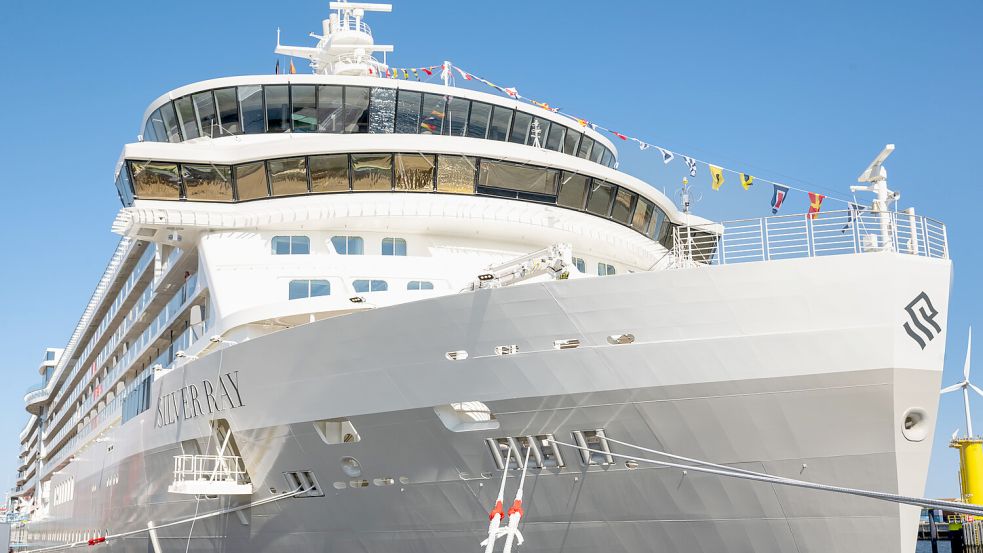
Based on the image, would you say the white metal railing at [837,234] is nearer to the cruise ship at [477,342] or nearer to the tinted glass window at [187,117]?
the cruise ship at [477,342]

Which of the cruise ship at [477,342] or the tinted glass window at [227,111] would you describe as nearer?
the cruise ship at [477,342]

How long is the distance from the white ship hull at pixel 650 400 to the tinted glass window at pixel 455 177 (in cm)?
482

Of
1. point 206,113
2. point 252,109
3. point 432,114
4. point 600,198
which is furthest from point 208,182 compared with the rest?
point 600,198

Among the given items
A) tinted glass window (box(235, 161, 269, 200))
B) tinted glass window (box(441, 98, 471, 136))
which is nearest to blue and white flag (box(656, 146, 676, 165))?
tinted glass window (box(441, 98, 471, 136))

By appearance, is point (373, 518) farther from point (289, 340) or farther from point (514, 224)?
point (514, 224)

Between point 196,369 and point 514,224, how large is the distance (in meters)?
6.02

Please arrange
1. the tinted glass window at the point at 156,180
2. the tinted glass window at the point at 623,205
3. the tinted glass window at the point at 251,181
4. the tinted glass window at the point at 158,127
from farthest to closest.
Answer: the tinted glass window at the point at 158,127 → the tinted glass window at the point at 623,205 → the tinted glass window at the point at 156,180 → the tinted glass window at the point at 251,181

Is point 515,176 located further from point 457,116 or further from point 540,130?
point 540,130

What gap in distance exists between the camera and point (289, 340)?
1378 centimetres

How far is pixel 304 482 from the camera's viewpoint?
567 inches

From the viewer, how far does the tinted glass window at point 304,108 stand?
19250 mm

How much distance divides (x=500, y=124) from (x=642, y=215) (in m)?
3.46

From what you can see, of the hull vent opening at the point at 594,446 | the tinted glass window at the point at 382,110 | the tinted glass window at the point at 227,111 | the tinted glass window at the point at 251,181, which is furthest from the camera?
the tinted glass window at the point at 227,111

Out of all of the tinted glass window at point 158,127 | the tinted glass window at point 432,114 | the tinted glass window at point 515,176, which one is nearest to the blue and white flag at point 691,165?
the tinted glass window at point 515,176
